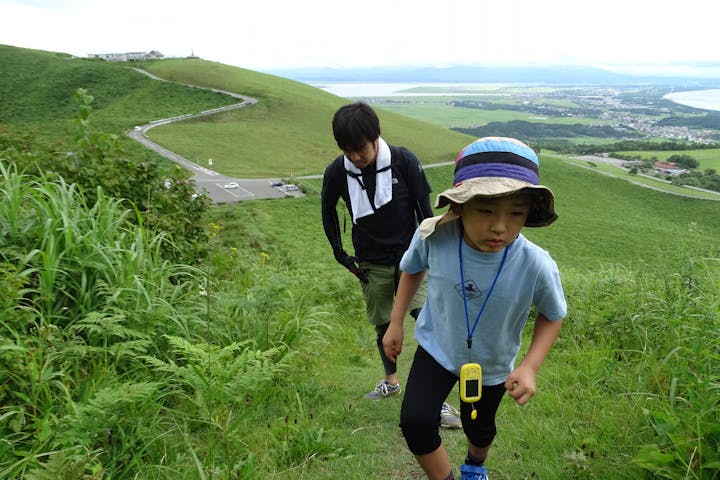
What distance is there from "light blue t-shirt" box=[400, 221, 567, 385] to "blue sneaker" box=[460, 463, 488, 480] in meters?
0.44

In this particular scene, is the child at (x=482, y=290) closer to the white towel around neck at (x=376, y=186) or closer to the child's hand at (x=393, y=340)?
the child's hand at (x=393, y=340)

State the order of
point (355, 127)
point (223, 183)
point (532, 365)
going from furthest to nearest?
point (223, 183) → point (355, 127) → point (532, 365)

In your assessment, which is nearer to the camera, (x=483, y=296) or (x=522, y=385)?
(x=522, y=385)

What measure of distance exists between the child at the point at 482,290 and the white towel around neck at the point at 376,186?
2.78 ft

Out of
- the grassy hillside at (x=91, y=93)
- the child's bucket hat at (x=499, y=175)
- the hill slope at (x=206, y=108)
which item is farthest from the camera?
the grassy hillside at (x=91, y=93)

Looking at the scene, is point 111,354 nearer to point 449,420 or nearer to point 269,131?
point 449,420

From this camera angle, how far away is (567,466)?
202cm

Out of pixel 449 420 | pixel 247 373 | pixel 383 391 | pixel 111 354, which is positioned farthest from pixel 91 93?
pixel 449 420

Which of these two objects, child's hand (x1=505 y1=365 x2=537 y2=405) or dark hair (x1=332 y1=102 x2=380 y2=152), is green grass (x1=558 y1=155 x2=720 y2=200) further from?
child's hand (x1=505 y1=365 x2=537 y2=405)

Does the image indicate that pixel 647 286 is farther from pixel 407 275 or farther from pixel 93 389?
pixel 93 389

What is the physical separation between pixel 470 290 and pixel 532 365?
1.14 ft

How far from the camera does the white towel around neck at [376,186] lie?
2826 mm

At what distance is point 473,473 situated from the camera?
2.07 metres

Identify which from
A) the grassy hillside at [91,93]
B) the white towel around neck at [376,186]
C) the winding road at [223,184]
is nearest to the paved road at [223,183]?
the winding road at [223,184]
